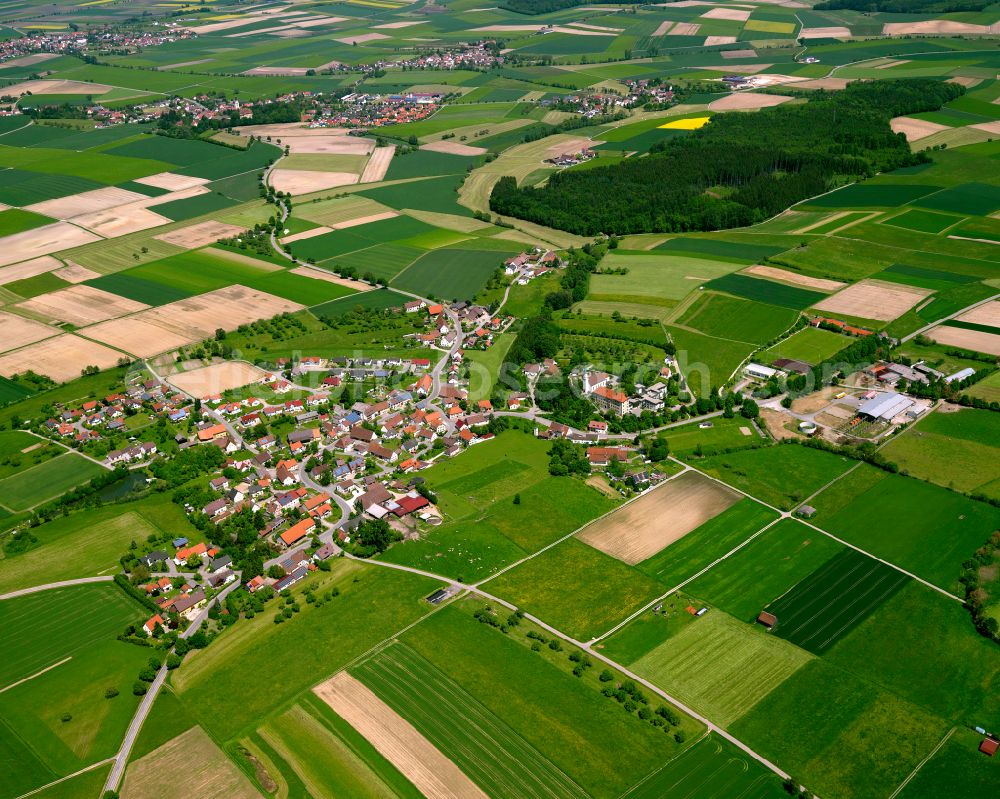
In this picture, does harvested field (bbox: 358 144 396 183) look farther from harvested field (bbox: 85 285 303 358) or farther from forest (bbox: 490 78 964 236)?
harvested field (bbox: 85 285 303 358)

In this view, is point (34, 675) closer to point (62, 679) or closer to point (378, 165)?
point (62, 679)

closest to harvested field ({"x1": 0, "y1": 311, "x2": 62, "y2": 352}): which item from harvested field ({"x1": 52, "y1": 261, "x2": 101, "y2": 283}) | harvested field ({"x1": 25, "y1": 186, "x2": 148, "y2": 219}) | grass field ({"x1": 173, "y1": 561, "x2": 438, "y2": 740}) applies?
harvested field ({"x1": 52, "y1": 261, "x2": 101, "y2": 283})

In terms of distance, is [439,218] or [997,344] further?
[439,218]

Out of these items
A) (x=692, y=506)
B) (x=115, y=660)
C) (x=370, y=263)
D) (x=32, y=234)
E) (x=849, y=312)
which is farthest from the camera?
(x=32, y=234)

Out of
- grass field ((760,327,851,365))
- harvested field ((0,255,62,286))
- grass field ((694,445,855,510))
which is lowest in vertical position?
grass field ((694,445,855,510))

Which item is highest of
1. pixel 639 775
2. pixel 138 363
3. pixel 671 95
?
pixel 671 95

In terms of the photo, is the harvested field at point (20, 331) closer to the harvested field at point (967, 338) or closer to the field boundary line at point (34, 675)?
the field boundary line at point (34, 675)

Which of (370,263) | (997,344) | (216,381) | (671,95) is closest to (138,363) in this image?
(216,381)

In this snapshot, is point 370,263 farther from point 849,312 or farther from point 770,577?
point 770,577

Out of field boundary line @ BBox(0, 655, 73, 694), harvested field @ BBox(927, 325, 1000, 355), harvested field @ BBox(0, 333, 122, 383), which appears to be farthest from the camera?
harvested field @ BBox(0, 333, 122, 383)
